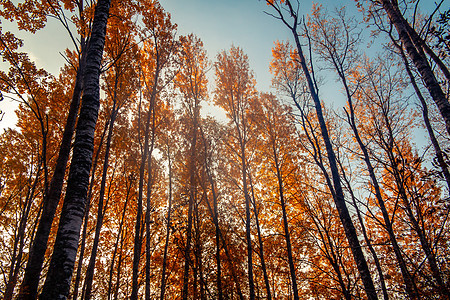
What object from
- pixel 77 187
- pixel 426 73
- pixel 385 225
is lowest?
pixel 385 225

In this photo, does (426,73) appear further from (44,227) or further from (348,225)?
(44,227)

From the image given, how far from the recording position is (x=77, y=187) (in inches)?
119

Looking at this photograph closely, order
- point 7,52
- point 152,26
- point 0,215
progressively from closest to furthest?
1. point 7,52
2. point 152,26
3. point 0,215

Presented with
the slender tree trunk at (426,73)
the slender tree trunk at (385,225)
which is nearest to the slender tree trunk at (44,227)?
the slender tree trunk at (385,225)

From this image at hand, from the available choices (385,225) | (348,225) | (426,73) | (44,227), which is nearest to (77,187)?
(44,227)

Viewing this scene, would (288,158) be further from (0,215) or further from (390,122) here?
(0,215)

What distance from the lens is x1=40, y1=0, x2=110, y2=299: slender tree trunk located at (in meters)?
2.52

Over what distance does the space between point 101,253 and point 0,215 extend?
5.63 m

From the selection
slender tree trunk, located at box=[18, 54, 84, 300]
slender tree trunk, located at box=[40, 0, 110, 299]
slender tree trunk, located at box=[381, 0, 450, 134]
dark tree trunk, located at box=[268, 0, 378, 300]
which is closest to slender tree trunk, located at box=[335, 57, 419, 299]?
dark tree trunk, located at box=[268, 0, 378, 300]

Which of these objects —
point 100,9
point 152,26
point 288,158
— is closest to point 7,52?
point 100,9

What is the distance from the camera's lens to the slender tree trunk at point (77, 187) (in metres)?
2.52

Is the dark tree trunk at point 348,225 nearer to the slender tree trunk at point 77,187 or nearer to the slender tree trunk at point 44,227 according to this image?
the slender tree trunk at point 77,187

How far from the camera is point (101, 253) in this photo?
13547mm

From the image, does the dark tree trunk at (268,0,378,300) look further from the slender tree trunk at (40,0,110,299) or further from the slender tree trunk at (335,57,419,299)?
the slender tree trunk at (40,0,110,299)
